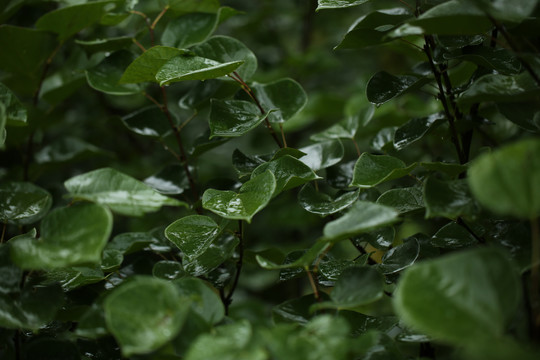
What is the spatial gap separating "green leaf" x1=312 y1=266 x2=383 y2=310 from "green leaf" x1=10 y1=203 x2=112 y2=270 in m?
0.23

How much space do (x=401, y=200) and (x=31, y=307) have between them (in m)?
0.46

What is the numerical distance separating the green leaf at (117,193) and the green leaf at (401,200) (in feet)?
0.86

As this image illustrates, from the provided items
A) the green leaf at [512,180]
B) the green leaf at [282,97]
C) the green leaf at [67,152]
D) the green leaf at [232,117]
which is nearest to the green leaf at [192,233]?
the green leaf at [232,117]

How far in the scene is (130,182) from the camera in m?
0.51

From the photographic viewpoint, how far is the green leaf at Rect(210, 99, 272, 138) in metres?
0.65

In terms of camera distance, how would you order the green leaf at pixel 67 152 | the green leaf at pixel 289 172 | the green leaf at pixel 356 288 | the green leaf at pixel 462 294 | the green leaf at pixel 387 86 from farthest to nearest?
1. the green leaf at pixel 67 152
2. the green leaf at pixel 387 86
3. the green leaf at pixel 289 172
4. the green leaf at pixel 356 288
5. the green leaf at pixel 462 294

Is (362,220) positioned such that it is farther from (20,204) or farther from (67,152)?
(67,152)

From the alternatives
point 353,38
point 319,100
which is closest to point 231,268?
point 353,38

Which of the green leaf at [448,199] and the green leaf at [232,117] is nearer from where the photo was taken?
the green leaf at [448,199]

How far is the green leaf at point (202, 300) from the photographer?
47cm

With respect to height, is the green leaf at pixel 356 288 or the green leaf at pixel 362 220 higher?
the green leaf at pixel 362 220

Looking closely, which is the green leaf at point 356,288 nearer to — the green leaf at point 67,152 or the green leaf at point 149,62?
the green leaf at point 149,62

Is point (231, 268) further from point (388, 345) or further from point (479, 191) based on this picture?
point (479, 191)

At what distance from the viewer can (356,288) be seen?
497 millimetres
